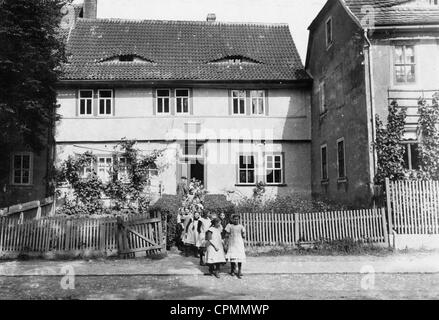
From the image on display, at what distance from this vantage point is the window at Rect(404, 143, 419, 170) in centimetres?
1341

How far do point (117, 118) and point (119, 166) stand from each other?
8.79 feet

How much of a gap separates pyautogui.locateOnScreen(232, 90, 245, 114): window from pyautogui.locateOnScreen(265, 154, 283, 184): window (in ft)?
8.86

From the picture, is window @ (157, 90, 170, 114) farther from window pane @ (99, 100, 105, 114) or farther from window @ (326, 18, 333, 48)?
window @ (326, 18, 333, 48)

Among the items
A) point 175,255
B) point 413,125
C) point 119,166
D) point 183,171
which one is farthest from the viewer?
point 183,171

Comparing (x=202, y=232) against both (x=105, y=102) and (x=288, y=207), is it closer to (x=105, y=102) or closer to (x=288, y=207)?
(x=288, y=207)

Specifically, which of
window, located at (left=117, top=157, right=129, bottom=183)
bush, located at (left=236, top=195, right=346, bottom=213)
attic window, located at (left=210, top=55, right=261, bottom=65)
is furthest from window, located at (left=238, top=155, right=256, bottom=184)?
window, located at (left=117, top=157, right=129, bottom=183)

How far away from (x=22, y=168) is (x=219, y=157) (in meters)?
9.66

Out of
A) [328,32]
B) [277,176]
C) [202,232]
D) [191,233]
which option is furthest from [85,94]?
[328,32]

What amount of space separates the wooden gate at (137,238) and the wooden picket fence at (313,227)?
8.70 feet

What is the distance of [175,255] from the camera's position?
1159 cm

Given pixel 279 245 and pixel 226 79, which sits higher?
pixel 226 79
